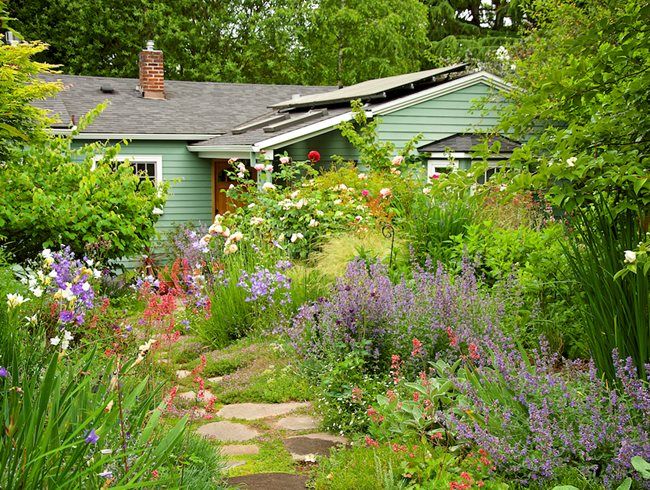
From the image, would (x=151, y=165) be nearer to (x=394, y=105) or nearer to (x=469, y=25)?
(x=394, y=105)

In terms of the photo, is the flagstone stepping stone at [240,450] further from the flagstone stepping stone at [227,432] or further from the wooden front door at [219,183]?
the wooden front door at [219,183]

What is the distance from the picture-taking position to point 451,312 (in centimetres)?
529

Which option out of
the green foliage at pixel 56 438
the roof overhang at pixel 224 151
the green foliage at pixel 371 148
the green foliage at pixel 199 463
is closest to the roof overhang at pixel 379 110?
the roof overhang at pixel 224 151

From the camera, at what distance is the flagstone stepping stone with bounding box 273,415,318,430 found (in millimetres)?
5082

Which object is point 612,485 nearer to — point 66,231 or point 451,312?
point 451,312

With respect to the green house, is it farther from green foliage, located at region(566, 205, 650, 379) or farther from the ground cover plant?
green foliage, located at region(566, 205, 650, 379)

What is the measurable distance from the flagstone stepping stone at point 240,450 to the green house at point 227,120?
9837 mm

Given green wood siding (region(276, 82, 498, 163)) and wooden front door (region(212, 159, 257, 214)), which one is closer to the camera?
green wood siding (region(276, 82, 498, 163))

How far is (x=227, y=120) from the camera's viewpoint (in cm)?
1955

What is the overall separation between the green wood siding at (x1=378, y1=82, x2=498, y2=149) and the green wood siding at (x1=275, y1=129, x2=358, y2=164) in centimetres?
89

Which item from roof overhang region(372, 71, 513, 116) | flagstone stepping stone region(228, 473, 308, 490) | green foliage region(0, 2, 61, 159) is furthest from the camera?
roof overhang region(372, 71, 513, 116)

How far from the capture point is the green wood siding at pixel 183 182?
18.2 m

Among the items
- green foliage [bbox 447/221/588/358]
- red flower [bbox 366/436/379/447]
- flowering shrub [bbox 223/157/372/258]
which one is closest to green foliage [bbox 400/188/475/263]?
green foliage [bbox 447/221/588/358]

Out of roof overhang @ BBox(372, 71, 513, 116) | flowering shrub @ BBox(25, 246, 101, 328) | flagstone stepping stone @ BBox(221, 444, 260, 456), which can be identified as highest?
roof overhang @ BBox(372, 71, 513, 116)
